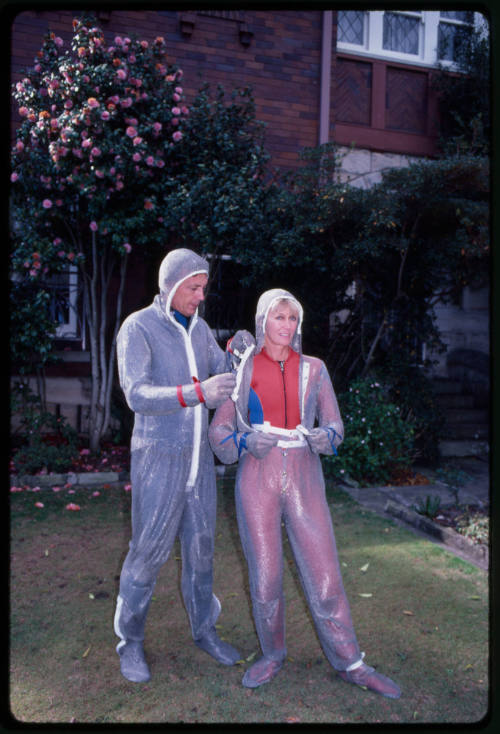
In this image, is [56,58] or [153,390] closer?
[153,390]

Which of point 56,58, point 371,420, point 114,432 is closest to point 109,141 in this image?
point 56,58

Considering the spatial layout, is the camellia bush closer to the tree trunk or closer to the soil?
the tree trunk

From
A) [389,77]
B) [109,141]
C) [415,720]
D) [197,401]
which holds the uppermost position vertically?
[389,77]

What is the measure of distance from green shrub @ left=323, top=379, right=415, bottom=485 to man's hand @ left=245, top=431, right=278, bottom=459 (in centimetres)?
401

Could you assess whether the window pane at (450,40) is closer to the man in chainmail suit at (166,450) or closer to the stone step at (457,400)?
the stone step at (457,400)

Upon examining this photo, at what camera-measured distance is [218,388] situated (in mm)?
2643

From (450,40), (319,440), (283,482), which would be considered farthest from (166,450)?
(450,40)

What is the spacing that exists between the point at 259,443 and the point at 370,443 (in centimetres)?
436

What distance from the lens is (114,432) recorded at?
793cm

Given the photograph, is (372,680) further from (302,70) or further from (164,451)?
(302,70)

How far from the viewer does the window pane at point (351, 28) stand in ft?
31.3

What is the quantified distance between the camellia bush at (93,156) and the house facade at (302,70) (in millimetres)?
707

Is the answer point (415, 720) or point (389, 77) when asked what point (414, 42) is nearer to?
point (389, 77)

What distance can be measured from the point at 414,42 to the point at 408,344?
560 centimetres
